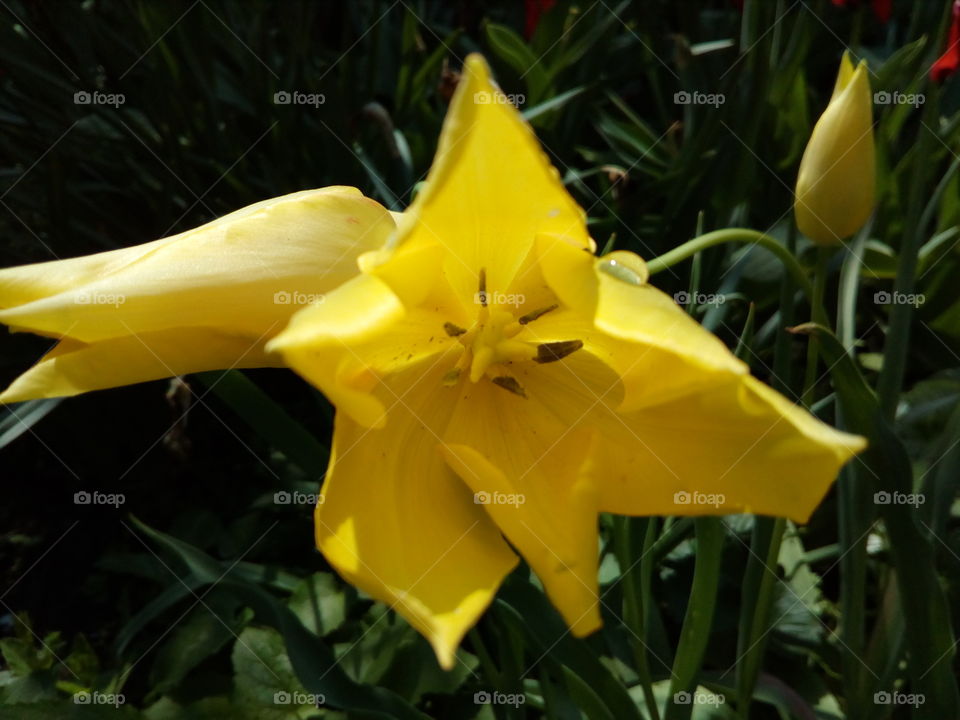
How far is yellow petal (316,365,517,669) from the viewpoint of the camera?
686mm

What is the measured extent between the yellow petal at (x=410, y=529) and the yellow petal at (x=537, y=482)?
0.03m

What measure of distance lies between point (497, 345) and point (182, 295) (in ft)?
0.96

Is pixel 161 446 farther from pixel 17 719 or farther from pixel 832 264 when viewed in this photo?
pixel 832 264

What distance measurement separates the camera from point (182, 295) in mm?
744

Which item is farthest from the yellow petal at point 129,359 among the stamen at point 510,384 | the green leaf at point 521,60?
the green leaf at point 521,60

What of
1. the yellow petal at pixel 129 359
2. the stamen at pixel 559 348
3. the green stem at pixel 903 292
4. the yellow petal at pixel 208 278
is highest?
the yellow petal at pixel 208 278

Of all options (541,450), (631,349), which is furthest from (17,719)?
(631,349)

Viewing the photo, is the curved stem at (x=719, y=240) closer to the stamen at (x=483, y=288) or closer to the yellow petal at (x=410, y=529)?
the stamen at (x=483, y=288)

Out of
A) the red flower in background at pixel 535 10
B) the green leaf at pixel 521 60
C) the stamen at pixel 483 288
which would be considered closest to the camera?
the stamen at pixel 483 288

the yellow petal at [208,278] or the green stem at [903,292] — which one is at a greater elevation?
the yellow petal at [208,278]

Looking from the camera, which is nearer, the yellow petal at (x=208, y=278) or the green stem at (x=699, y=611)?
the yellow petal at (x=208, y=278)

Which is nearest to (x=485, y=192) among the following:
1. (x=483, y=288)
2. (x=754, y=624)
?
(x=483, y=288)

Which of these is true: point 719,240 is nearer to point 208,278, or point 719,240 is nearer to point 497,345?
point 497,345

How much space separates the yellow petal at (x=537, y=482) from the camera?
0.71 metres
